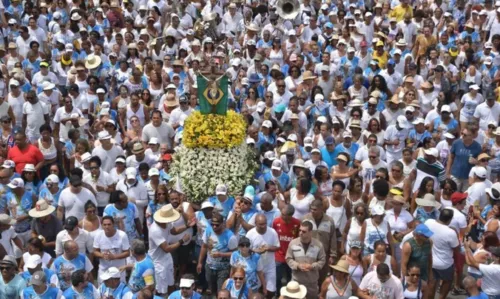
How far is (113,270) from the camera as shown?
10.2 m

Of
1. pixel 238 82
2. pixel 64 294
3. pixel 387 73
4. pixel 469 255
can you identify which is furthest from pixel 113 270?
pixel 387 73

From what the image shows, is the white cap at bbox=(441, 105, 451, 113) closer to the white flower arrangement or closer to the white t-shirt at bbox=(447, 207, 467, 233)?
the white flower arrangement

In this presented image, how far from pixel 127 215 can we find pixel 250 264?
6.97ft

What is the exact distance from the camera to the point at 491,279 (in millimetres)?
10609

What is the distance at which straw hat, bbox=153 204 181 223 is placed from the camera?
11594mm

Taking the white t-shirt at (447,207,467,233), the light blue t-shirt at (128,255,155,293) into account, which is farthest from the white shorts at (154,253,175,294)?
the white t-shirt at (447,207,467,233)

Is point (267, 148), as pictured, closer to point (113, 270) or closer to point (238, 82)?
point (238, 82)

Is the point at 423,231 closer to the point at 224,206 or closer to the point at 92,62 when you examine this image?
the point at 224,206

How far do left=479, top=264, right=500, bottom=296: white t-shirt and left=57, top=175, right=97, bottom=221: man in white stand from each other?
542 centimetres

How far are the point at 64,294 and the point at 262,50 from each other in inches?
366

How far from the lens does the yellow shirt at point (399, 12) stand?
816 inches

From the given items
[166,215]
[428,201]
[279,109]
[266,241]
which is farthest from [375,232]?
[279,109]

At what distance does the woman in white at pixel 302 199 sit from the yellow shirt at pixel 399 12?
375 inches

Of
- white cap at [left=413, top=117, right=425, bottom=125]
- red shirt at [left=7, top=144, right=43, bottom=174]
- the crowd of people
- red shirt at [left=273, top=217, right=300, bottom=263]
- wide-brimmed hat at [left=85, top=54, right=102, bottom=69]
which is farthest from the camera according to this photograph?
wide-brimmed hat at [left=85, top=54, right=102, bottom=69]
